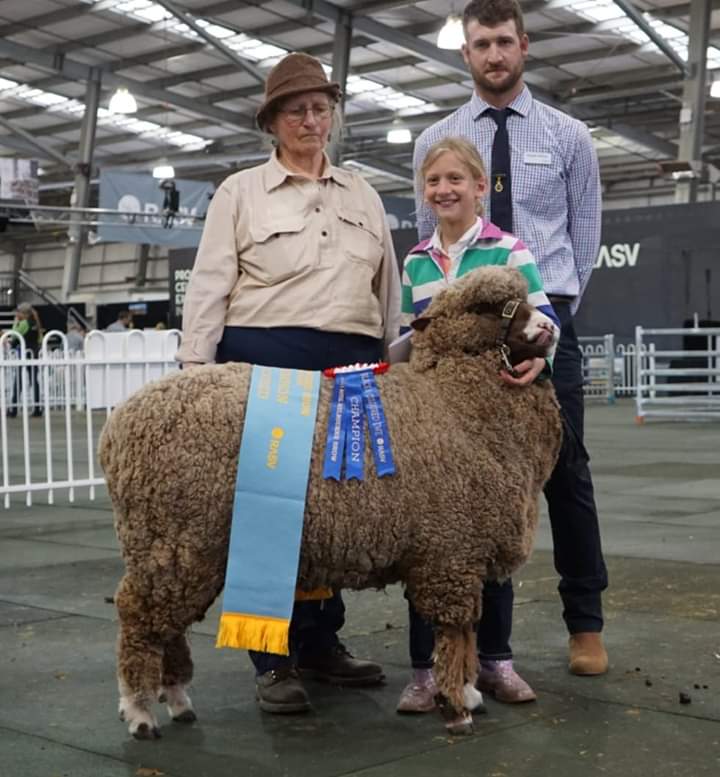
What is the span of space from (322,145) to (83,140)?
2822 centimetres

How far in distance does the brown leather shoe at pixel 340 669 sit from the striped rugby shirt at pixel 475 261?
111 cm

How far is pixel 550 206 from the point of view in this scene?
3992mm

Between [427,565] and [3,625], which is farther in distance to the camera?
[3,625]

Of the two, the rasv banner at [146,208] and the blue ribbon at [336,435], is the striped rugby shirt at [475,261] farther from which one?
the rasv banner at [146,208]

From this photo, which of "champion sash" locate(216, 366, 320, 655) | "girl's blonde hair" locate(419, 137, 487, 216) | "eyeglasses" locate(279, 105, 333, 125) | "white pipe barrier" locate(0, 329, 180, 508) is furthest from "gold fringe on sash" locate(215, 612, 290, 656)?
"white pipe barrier" locate(0, 329, 180, 508)

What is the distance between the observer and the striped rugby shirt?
3.68 metres

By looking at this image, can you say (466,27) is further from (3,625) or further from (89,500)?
(89,500)

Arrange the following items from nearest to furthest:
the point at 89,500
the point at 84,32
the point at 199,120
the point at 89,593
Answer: the point at 89,593 → the point at 89,500 → the point at 84,32 → the point at 199,120

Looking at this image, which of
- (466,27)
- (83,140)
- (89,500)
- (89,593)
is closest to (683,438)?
(89,500)

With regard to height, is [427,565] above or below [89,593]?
above

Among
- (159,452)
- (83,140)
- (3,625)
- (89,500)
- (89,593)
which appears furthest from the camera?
(83,140)

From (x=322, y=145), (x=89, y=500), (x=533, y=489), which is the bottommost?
(x=89, y=500)

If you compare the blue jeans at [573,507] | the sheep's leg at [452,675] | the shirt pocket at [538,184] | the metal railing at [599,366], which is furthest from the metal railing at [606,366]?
the sheep's leg at [452,675]

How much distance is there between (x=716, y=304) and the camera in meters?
20.8
